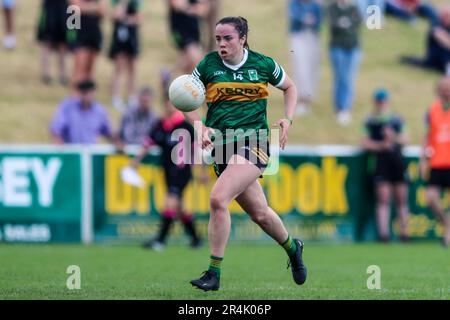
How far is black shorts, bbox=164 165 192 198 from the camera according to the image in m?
16.6

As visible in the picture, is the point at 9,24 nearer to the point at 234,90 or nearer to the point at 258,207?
the point at 234,90

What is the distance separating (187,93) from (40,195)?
8.34 metres

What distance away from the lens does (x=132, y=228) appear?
18.1 metres

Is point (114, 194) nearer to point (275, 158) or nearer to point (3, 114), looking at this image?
point (275, 158)

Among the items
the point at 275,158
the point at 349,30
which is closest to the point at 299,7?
the point at 349,30

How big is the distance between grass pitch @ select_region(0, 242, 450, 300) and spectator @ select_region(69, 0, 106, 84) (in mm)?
4023

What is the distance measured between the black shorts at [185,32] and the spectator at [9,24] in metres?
3.79

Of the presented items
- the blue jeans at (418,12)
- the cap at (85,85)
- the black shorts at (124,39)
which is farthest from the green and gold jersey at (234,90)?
the blue jeans at (418,12)

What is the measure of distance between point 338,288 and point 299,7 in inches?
489

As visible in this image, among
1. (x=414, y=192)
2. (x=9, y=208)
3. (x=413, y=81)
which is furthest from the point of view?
(x=413, y=81)

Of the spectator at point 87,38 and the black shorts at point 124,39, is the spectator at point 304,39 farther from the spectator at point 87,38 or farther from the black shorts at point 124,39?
the spectator at point 87,38

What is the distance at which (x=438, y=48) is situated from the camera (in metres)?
25.9

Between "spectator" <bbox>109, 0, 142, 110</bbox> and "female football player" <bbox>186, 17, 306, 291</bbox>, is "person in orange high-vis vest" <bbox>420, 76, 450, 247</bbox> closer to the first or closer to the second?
"spectator" <bbox>109, 0, 142, 110</bbox>

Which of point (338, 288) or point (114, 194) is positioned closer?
point (338, 288)
